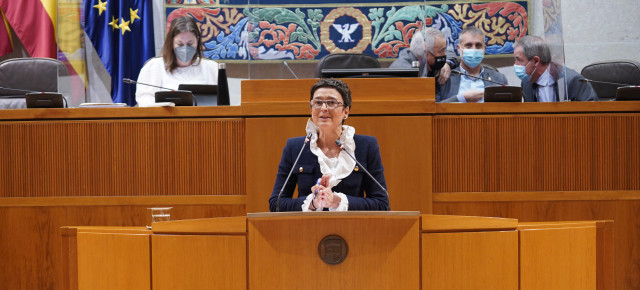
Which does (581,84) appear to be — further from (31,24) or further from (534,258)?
(31,24)

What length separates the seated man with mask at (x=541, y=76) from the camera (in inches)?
134

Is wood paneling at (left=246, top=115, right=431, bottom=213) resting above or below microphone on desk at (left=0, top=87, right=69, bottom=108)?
below

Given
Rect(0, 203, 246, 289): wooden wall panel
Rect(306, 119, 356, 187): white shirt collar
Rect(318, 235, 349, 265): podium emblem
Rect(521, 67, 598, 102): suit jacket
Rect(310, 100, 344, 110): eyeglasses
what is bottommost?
Rect(0, 203, 246, 289): wooden wall panel

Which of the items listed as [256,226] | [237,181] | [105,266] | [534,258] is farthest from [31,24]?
[534,258]

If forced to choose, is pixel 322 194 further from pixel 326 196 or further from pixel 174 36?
pixel 174 36

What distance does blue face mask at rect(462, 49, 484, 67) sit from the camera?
3.74 meters

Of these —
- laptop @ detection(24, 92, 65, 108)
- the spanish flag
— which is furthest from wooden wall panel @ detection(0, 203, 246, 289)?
the spanish flag

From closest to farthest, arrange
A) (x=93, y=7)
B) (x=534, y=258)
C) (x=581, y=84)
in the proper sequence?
(x=534, y=258) < (x=581, y=84) < (x=93, y=7)

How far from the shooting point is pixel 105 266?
1.95 metres

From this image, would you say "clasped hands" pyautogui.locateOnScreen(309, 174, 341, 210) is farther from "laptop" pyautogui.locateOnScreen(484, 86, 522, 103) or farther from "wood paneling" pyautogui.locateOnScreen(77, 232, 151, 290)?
"laptop" pyautogui.locateOnScreen(484, 86, 522, 103)

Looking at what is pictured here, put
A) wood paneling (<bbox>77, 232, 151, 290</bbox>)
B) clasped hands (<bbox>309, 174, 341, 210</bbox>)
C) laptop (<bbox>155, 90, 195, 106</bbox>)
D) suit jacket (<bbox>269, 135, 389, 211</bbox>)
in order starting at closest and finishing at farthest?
wood paneling (<bbox>77, 232, 151, 290</bbox>)
clasped hands (<bbox>309, 174, 341, 210</bbox>)
suit jacket (<bbox>269, 135, 389, 211</bbox>)
laptop (<bbox>155, 90, 195, 106</bbox>)

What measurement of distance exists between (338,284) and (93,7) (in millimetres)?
4124

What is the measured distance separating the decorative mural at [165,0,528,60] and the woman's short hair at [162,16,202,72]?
34 centimetres

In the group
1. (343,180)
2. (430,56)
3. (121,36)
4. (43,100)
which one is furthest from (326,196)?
(121,36)
